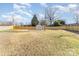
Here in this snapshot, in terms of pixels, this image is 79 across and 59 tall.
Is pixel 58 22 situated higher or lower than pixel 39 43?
higher

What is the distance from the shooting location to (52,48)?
2295mm

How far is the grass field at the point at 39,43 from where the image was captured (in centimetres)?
229

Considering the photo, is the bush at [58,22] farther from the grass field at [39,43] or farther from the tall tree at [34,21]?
the tall tree at [34,21]

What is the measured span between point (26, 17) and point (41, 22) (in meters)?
0.18

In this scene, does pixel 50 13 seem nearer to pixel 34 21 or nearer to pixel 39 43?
pixel 34 21

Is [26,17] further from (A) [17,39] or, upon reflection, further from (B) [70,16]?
(B) [70,16]

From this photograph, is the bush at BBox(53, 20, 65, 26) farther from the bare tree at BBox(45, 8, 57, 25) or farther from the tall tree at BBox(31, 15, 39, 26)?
the tall tree at BBox(31, 15, 39, 26)

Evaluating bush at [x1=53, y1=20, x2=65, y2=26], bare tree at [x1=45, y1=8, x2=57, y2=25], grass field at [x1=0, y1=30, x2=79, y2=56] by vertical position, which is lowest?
grass field at [x1=0, y1=30, x2=79, y2=56]

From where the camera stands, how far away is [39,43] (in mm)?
2322

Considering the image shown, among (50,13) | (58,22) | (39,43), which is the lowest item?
(39,43)

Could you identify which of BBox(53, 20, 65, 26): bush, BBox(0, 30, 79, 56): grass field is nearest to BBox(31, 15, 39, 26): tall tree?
BBox(0, 30, 79, 56): grass field

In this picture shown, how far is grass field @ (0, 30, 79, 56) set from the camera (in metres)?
2.29

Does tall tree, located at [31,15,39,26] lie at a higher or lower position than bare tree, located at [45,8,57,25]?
lower

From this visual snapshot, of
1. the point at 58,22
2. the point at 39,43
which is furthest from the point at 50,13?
the point at 39,43
